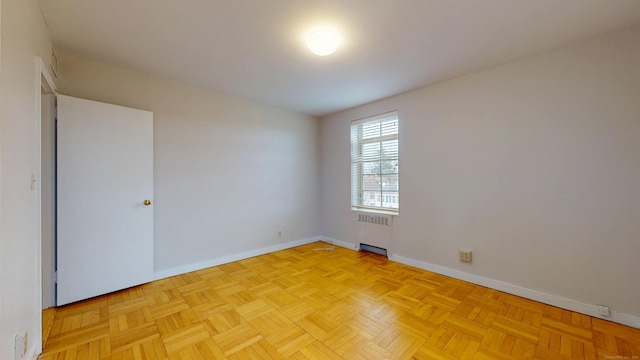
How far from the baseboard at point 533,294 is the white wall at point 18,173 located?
3.65 m

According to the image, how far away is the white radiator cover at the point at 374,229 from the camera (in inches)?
146

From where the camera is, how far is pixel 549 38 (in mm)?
2166

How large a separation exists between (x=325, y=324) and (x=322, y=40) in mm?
2391

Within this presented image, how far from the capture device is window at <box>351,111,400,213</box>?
12.3ft

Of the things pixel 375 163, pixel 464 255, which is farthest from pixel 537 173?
pixel 375 163

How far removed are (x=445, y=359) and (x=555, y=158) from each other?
2126 millimetres

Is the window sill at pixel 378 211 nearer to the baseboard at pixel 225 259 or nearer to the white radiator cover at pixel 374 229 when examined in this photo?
the white radiator cover at pixel 374 229

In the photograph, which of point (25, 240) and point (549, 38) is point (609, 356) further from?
point (25, 240)

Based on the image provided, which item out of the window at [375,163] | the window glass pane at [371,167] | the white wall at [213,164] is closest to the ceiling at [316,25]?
the white wall at [213,164]

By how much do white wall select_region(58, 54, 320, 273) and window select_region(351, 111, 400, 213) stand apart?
3.13 feet

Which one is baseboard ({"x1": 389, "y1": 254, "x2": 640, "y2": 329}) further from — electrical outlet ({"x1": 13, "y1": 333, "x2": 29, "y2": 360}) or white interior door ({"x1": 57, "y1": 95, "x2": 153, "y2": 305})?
electrical outlet ({"x1": 13, "y1": 333, "x2": 29, "y2": 360})

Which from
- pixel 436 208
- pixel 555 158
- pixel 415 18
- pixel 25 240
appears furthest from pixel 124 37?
pixel 555 158

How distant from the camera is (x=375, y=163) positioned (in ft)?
13.1

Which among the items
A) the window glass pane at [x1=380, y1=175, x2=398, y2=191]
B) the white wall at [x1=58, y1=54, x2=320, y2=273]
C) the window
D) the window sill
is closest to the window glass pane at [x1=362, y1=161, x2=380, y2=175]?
the window
